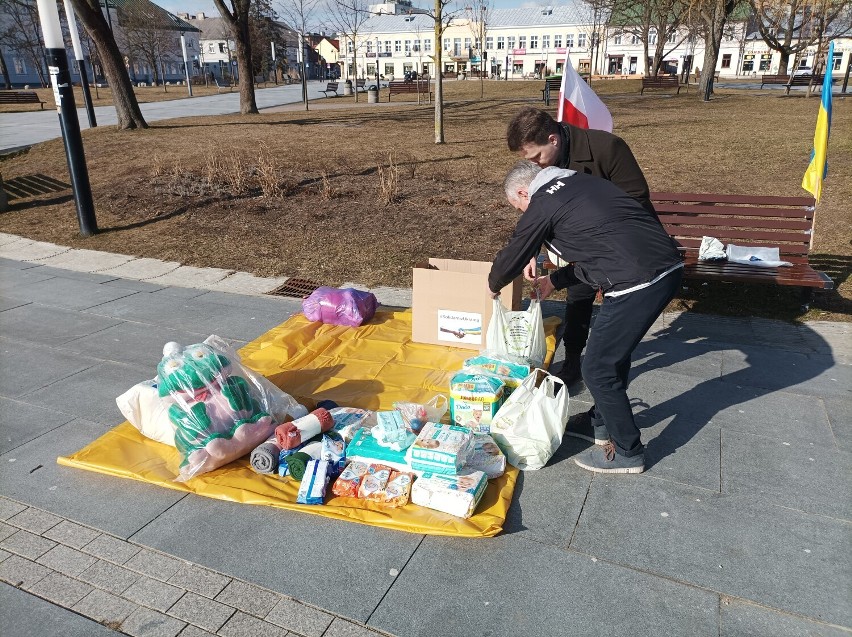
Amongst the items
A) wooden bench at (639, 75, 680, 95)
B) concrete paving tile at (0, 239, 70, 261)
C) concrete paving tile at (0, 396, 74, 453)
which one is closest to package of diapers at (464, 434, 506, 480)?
concrete paving tile at (0, 396, 74, 453)

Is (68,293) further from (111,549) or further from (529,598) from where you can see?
(529,598)

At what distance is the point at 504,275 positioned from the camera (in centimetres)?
323

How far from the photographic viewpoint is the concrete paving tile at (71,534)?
287cm

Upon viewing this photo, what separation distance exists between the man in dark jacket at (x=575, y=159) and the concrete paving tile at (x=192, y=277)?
403 centimetres

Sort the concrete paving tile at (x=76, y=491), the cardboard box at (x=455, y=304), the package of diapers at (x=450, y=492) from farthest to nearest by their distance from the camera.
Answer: the cardboard box at (x=455, y=304)
the concrete paving tile at (x=76, y=491)
the package of diapers at (x=450, y=492)

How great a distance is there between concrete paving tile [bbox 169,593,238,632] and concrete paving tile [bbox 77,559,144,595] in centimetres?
28

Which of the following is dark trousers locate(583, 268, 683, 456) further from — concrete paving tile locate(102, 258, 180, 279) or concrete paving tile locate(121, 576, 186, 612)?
concrete paving tile locate(102, 258, 180, 279)

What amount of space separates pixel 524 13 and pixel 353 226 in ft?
279

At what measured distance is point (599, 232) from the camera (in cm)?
294

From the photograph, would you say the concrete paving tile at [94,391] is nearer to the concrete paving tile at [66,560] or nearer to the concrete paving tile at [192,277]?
the concrete paving tile at [66,560]

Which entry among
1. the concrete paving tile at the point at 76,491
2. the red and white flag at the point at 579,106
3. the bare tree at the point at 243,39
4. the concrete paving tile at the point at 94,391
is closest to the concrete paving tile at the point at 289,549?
the concrete paving tile at the point at 76,491

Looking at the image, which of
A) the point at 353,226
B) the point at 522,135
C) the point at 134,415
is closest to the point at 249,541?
the point at 134,415

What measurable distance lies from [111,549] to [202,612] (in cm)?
65

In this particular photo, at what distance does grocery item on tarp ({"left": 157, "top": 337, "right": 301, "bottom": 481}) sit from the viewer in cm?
328
